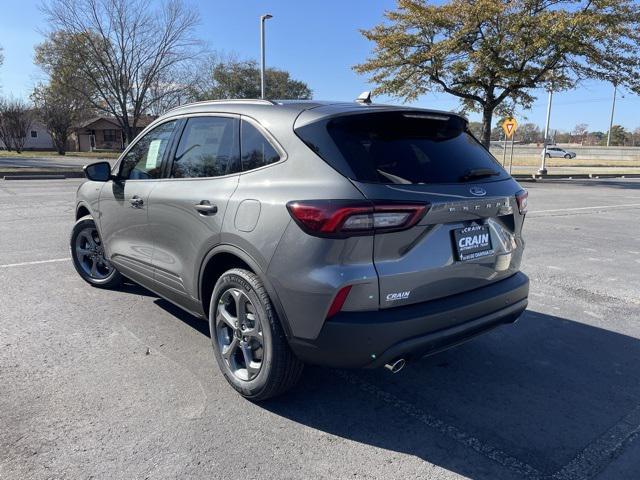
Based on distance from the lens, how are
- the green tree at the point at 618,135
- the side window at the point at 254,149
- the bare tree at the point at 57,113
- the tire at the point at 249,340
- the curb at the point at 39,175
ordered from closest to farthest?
the tire at the point at 249,340 < the side window at the point at 254,149 < the curb at the point at 39,175 < the bare tree at the point at 57,113 < the green tree at the point at 618,135

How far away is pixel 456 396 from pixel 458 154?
1.55 m

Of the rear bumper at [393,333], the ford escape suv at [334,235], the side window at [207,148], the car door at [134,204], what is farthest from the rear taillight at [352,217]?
the car door at [134,204]

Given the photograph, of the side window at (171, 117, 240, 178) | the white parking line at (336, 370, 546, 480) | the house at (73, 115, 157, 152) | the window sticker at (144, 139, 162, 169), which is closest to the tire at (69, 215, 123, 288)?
the window sticker at (144, 139, 162, 169)

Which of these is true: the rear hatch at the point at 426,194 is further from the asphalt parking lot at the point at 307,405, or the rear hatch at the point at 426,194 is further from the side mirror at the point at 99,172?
the side mirror at the point at 99,172

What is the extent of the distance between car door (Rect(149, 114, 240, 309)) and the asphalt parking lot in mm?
613

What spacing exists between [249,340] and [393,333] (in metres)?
0.98

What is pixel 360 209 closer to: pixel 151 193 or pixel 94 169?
pixel 151 193

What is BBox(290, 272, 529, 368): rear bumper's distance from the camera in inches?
98.7

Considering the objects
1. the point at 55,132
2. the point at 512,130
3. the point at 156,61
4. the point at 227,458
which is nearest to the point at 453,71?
the point at 512,130

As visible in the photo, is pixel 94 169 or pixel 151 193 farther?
pixel 94 169

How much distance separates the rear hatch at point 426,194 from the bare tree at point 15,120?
57.9 metres

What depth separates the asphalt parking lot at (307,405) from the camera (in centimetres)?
250

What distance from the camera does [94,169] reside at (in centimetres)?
443

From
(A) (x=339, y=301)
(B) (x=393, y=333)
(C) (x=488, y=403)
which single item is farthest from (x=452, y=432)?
(A) (x=339, y=301)
